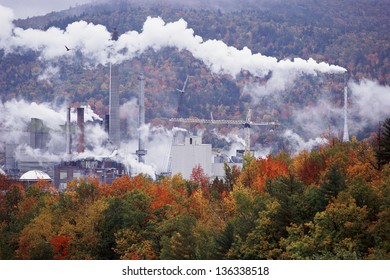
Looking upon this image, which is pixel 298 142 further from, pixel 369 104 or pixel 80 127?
pixel 80 127

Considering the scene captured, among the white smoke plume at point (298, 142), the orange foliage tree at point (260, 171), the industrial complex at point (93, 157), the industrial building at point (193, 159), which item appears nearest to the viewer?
the orange foliage tree at point (260, 171)

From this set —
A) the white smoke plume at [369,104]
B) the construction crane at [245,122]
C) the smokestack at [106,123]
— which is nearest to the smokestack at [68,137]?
the smokestack at [106,123]

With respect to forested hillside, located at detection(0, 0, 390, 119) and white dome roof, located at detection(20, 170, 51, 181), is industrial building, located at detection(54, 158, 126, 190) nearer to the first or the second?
white dome roof, located at detection(20, 170, 51, 181)

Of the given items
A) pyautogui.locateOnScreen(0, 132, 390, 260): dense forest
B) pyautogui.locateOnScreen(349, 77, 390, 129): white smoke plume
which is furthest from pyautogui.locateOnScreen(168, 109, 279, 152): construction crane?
pyautogui.locateOnScreen(0, 132, 390, 260): dense forest

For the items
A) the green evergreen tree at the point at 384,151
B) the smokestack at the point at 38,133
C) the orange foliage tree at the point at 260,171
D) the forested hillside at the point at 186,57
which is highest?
the forested hillside at the point at 186,57

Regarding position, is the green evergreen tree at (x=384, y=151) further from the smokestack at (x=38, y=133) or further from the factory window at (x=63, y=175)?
the smokestack at (x=38, y=133)

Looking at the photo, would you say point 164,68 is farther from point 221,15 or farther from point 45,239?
point 45,239

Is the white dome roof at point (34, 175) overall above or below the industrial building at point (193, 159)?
below

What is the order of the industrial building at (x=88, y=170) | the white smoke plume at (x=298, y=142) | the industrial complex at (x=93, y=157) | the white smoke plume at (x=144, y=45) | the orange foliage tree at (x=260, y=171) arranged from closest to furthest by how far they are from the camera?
the orange foliage tree at (x=260, y=171) < the white smoke plume at (x=298, y=142) < the industrial complex at (x=93, y=157) < the industrial building at (x=88, y=170) < the white smoke plume at (x=144, y=45)
